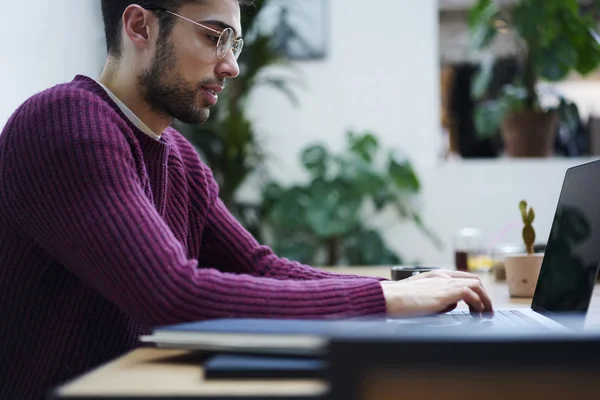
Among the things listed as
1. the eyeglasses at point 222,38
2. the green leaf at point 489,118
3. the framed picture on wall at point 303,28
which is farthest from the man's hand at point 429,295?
the framed picture on wall at point 303,28

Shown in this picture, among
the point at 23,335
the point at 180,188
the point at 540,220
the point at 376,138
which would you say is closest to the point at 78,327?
the point at 23,335

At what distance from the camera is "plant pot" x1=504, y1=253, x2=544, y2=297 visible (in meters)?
1.46

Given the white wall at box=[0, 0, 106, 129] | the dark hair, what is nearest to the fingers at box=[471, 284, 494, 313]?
the dark hair

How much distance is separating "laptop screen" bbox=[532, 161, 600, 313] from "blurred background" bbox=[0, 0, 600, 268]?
2486mm

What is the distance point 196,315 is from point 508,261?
908 millimetres

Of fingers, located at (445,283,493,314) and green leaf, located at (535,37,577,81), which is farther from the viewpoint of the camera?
green leaf, located at (535,37,577,81)

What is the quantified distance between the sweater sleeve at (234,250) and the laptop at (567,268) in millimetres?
392

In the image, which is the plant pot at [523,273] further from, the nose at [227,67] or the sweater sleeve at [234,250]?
the nose at [227,67]

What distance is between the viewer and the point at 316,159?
3859 millimetres

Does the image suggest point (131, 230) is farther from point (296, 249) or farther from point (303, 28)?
point (303, 28)

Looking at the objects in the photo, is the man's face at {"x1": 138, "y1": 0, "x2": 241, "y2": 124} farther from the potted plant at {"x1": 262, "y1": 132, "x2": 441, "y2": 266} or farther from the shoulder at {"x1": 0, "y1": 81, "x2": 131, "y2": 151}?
the potted plant at {"x1": 262, "y1": 132, "x2": 441, "y2": 266}

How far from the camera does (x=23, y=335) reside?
101 cm

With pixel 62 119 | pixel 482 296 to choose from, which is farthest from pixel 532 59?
pixel 62 119

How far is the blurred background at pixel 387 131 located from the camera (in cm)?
370
